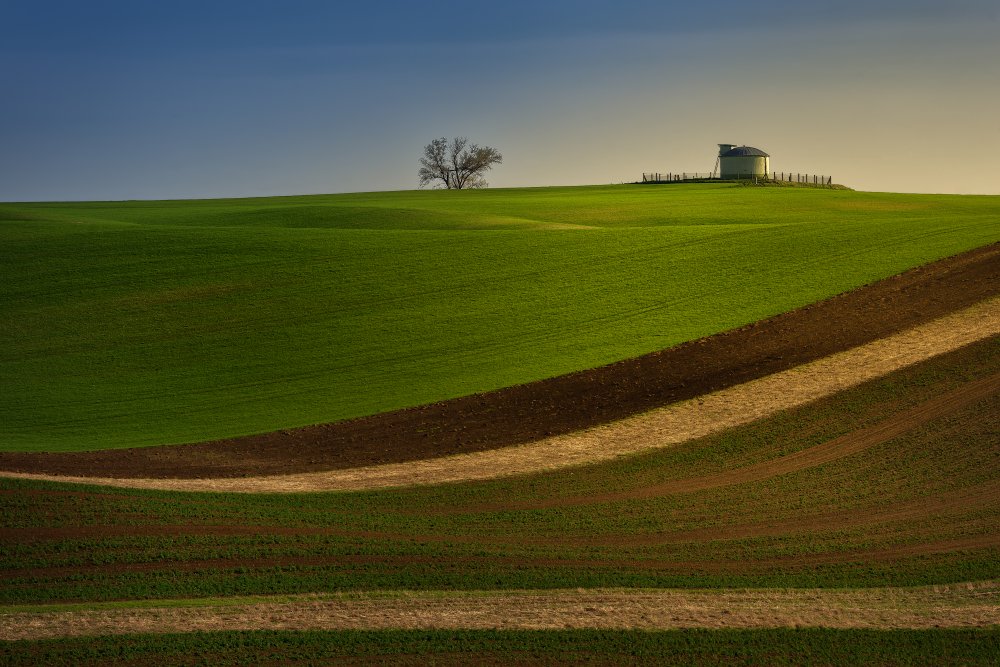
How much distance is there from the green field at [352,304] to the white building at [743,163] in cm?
3817

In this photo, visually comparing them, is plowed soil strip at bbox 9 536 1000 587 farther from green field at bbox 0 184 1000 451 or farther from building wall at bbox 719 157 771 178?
building wall at bbox 719 157 771 178

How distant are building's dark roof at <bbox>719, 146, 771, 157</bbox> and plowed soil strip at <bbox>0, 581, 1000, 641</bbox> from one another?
258ft

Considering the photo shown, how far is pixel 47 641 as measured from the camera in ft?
51.0

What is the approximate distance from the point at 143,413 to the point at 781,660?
19725 mm

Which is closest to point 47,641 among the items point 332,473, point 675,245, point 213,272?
point 332,473

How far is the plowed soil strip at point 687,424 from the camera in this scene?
2448 cm

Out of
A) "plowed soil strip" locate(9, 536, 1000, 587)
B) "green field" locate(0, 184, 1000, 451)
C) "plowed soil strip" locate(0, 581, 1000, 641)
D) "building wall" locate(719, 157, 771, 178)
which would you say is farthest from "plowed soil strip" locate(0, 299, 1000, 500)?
"building wall" locate(719, 157, 771, 178)

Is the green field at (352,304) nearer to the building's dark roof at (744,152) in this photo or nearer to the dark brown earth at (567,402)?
the dark brown earth at (567,402)

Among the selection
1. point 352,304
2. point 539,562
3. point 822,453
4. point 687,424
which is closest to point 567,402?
point 687,424

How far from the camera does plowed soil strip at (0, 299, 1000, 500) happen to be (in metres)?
24.5

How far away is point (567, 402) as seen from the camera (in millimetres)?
29844

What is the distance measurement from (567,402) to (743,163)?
67784 mm

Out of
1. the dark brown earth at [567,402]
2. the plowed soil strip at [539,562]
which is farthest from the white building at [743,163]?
the plowed soil strip at [539,562]

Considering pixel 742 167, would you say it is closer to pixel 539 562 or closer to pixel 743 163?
pixel 743 163
